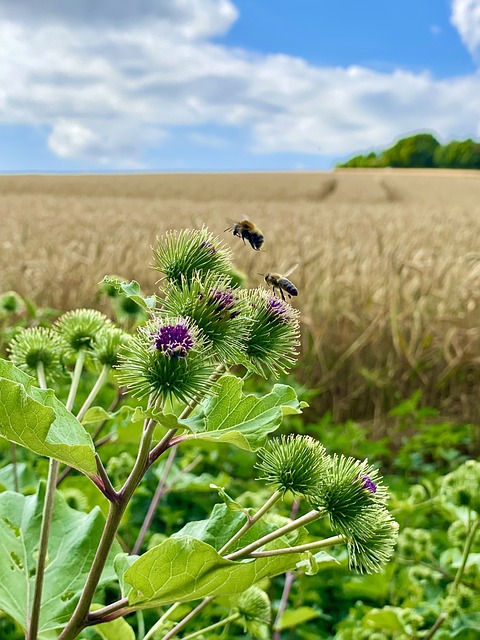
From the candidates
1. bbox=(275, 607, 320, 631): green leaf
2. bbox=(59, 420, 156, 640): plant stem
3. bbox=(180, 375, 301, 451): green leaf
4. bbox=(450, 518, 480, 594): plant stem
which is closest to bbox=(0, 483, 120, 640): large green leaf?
bbox=(59, 420, 156, 640): plant stem

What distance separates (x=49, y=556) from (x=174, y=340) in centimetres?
61

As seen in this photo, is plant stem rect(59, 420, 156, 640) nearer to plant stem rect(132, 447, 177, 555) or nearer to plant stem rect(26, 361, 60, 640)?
plant stem rect(26, 361, 60, 640)

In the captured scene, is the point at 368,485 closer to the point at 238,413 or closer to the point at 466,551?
the point at 238,413

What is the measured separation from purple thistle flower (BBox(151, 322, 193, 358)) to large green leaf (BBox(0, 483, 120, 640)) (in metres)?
0.47

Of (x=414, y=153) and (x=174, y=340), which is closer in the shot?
(x=174, y=340)

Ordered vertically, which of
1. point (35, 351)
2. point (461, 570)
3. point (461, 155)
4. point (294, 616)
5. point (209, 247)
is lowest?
point (294, 616)

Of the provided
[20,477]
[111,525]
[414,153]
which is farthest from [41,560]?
[414,153]

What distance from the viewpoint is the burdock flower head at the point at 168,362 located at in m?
0.88

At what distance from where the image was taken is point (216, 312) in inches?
36.5

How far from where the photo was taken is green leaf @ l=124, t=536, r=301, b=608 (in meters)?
0.83

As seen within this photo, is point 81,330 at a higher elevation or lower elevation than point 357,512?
higher

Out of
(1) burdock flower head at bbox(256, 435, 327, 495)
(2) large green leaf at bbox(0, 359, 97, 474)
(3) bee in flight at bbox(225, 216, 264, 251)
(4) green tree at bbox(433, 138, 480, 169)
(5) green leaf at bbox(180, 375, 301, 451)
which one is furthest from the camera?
(4) green tree at bbox(433, 138, 480, 169)

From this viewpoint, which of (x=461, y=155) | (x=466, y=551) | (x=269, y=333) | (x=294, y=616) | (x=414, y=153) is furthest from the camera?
(x=414, y=153)

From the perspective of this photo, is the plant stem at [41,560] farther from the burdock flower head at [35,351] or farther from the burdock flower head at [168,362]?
the burdock flower head at [35,351]
